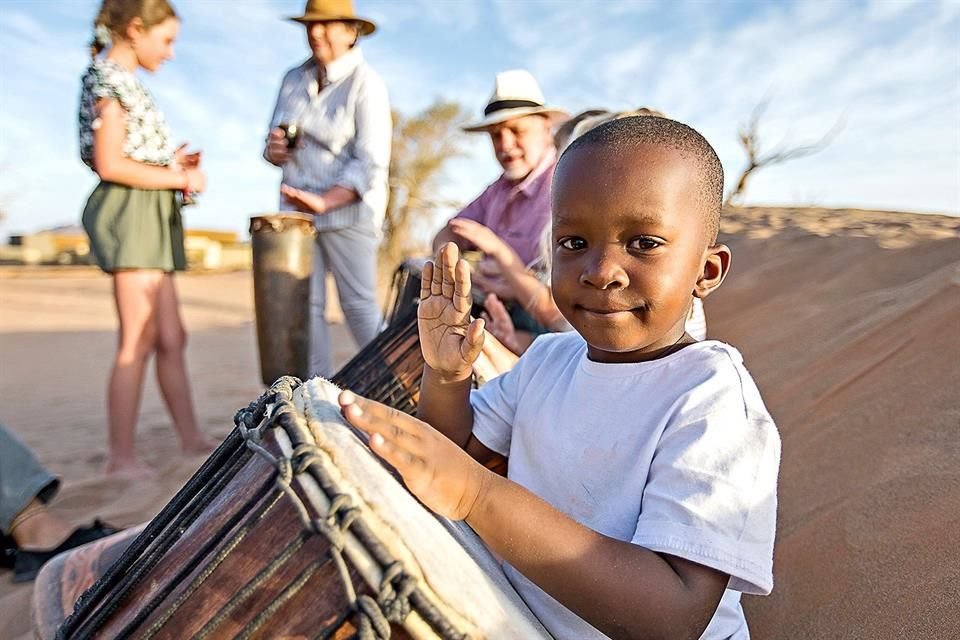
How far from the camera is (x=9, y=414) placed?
514 centimetres

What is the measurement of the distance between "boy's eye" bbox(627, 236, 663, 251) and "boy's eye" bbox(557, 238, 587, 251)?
0.09 meters

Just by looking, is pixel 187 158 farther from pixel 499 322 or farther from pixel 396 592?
pixel 396 592

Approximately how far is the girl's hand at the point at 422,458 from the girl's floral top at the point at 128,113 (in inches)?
107

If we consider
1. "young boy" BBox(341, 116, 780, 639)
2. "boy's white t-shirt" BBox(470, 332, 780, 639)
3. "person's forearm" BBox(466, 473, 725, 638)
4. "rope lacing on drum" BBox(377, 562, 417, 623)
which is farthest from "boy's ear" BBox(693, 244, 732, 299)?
"rope lacing on drum" BBox(377, 562, 417, 623)

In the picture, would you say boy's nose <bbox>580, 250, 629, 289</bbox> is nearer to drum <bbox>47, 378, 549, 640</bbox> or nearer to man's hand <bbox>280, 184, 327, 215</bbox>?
drum <bbox>47, 378, 549, 640</bbox>

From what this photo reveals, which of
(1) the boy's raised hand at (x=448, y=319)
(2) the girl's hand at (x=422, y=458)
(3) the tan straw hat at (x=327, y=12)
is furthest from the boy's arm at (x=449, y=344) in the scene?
(3) the tan straw hat at (x=327, y=12)

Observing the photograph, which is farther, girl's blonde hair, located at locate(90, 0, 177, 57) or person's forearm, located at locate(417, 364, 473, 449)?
girl's blonde hair, located at locate(90, 0, 177, 57)

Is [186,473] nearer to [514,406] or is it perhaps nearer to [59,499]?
[59,499]

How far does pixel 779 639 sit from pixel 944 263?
2.77 metres

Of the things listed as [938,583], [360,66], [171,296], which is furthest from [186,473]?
[938,583]

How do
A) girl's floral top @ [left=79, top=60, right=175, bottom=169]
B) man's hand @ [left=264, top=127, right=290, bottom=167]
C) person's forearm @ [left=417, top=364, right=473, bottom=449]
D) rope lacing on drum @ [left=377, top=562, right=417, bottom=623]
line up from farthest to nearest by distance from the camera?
man's hand @ [left=264, top=127, right=290, bottom=167] < girl's floral top @ [left=79, top=60, right=175, bottom=169] < person's forearm @ [left=417, top=364, right=473, bottom=449] < rope lacing on drum @ [left=377, top=562, right=417, bottom=623]

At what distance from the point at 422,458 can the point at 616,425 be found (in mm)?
386

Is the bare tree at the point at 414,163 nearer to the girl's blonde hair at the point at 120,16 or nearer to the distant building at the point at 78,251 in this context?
the distant building at the point at 78,251

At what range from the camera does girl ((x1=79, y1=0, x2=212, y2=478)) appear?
3.16 meters
